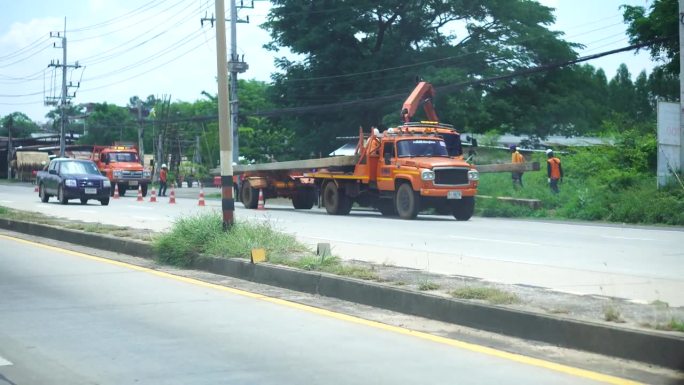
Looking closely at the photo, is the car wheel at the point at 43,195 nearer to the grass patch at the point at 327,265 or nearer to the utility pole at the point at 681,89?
the utility pole at the point at 681,89

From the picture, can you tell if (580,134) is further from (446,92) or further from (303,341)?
(303,341)

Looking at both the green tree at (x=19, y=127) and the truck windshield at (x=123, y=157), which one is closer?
the truck windshield at (x=123, y=157)

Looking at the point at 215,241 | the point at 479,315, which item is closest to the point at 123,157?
the point at 215,241

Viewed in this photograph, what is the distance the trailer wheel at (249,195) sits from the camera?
34.3 metres

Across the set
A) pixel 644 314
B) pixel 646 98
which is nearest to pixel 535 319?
pixel 644 314

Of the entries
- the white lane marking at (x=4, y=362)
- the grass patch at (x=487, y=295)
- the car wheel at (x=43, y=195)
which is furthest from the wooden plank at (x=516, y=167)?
the white lane marking at (x=4, y=362)

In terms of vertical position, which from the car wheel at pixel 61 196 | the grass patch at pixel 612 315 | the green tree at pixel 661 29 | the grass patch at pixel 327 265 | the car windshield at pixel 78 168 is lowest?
the grass patch at pixel 612 315

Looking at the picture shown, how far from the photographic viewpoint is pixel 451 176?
26625 millimetres

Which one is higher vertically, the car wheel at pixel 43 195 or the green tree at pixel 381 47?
the green tree at pixel 381 47

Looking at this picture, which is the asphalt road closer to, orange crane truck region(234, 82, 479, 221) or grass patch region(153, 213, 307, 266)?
grass patch region(153, 213, 307, 266)

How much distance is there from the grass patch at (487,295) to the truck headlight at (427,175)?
16913 mm

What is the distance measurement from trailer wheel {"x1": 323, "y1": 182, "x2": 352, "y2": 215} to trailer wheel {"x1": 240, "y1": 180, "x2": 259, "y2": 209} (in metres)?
4.93

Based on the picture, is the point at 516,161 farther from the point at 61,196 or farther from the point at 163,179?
the point at 163,179

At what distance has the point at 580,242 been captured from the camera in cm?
1795
